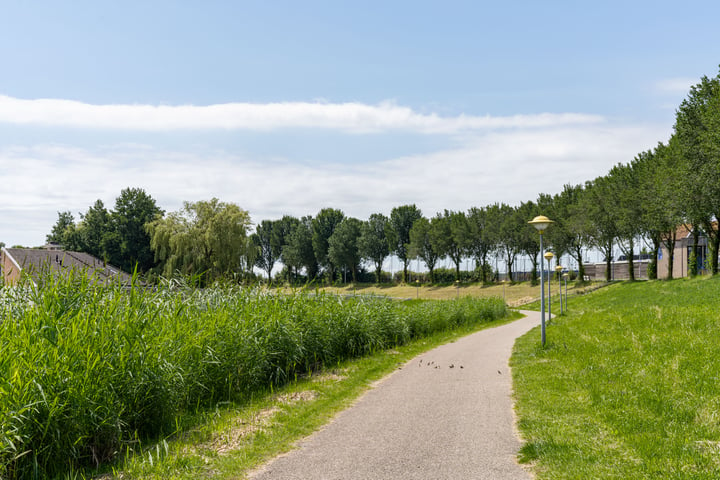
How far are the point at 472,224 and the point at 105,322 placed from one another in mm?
63957

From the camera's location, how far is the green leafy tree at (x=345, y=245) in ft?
Result: 265

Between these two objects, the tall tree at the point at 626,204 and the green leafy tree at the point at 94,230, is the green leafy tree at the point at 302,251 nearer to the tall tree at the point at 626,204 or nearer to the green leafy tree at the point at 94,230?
the green leafy tree at the point at 94,230

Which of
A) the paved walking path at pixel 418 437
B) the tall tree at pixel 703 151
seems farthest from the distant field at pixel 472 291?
the paved walking path at pixel 418 437

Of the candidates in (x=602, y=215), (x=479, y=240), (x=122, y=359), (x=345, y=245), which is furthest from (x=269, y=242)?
(x=122, y=359)

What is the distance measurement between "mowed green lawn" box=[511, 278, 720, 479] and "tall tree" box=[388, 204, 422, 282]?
214 feet

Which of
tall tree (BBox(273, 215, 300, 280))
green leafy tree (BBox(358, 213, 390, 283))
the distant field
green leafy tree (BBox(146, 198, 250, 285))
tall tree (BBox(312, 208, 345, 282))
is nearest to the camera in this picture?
green leafy tree (BBox(146, 198, 250, 285))

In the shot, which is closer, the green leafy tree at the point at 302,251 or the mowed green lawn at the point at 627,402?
the mowed green lawn at the point at 627,402

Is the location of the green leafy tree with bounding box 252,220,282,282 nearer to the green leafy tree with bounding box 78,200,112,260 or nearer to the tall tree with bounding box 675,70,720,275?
the green leafy tree with bounding box 78,200,112,260

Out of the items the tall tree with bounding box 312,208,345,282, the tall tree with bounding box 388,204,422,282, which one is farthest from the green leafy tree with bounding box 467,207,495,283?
the tall tree with bounding box 312,208,345,282

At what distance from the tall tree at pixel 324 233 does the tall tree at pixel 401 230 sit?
35.5ft

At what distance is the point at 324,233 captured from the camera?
286ft

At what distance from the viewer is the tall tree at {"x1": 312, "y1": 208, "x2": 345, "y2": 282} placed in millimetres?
86500

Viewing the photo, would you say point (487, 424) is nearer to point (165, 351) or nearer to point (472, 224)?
point (165, 351)

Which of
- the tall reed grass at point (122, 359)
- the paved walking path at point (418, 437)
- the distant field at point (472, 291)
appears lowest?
the distant field at point (472, 291)
